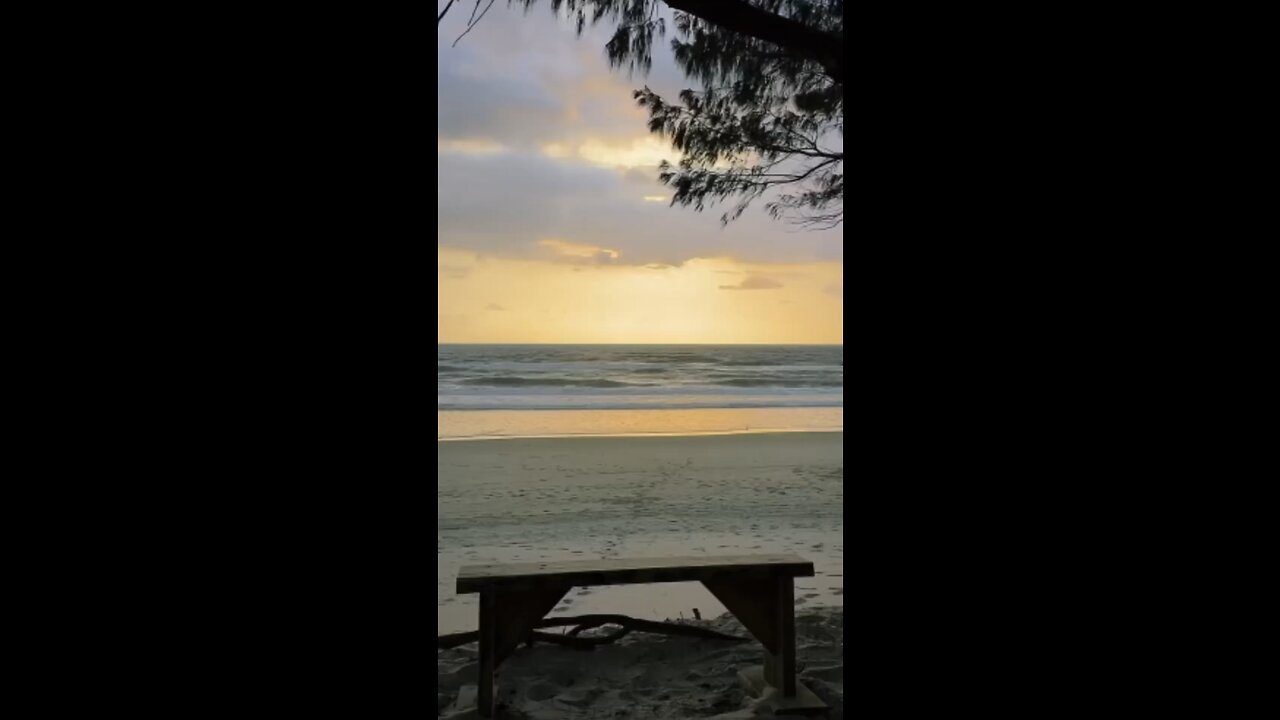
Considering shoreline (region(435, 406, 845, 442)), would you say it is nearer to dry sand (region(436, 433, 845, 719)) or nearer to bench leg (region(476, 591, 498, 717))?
dry sand (region(436, 433, 845, 719))

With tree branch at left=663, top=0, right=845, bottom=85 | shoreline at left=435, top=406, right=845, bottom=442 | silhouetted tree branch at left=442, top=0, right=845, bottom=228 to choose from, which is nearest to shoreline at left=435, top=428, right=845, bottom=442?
shoreline at left=435, top=406, right=845, bottom=442

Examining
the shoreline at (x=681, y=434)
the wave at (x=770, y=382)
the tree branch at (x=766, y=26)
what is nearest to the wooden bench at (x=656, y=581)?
the tree branch at (x=766, y=26)

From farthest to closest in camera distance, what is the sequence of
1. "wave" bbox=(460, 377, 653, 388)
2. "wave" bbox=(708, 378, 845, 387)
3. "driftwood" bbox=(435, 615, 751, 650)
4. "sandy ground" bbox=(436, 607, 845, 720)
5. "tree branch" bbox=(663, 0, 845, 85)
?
1. "wave" bbox=(708, 378, 845, 387)
2. "wave" bbox=(460, 377, 653, 388)
3. "driftwood" bbox=(435, 615, 751, 650)
4. "sandy ground" bbox=(436, 607, 845, 720)
5. "tree branch" bbox=(663, 0, 845, 85)

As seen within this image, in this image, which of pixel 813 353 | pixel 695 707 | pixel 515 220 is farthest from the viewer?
pixel 813 353

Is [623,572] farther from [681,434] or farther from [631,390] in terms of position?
[631,390]

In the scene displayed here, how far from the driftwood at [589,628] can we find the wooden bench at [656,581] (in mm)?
571

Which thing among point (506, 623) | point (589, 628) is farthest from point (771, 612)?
point (589, 628)

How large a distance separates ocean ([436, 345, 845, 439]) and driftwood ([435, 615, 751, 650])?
537 cm

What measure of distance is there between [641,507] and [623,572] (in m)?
4.63

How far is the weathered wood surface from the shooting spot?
239 cm
